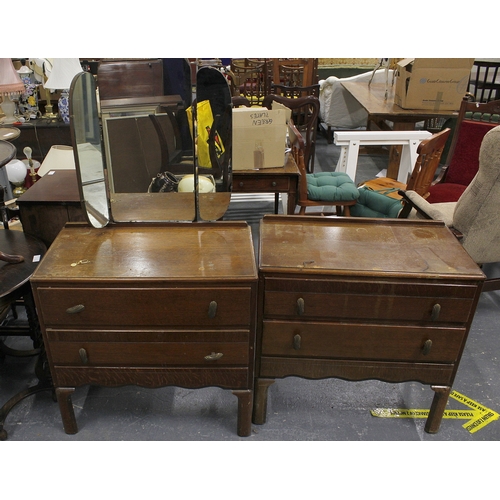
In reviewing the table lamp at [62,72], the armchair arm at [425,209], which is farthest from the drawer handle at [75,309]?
the table lamp at [62,72]

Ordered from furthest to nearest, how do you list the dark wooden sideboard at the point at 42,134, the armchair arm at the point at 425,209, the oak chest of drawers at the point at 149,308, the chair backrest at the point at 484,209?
1. the dark wooden sideboard at the point at 42,134
2. the armchair arm at the point at 425,209
3. the chair backrest at the point at 484,209
4. the oak chest of drawers at the point at 149,308

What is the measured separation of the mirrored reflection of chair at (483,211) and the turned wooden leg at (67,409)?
6.31 ft

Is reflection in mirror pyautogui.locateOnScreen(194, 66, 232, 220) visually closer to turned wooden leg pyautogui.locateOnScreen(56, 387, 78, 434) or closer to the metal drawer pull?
the metal drawer pull

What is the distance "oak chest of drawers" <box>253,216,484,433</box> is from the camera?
1610 mm

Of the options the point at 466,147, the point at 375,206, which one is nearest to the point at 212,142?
the point at 375,206

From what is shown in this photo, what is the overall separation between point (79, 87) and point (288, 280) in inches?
39.3

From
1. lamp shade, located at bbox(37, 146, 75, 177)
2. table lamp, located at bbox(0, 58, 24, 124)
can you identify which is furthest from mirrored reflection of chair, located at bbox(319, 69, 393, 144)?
lamp shade, located at bbox(37, 146, 75, 177)

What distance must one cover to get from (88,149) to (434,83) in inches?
147

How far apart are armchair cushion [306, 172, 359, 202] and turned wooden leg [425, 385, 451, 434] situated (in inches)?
66.3

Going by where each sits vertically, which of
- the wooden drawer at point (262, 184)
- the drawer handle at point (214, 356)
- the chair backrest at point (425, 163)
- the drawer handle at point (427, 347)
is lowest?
the drawer handle at point (214, 356)

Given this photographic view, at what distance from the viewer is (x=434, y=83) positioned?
172 inches

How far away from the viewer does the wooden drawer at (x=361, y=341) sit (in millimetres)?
1703

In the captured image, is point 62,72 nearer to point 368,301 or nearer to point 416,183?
point 416,183

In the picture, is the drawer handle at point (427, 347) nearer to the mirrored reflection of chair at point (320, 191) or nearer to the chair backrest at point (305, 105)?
the mirrored reflection of chair at point (320, 191)
